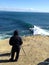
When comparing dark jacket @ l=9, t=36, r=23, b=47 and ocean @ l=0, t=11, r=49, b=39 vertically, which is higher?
dark jacket @ l=9, t=36, r=23, b=47

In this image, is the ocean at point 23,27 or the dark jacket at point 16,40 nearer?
the dark jacket at point 16,40

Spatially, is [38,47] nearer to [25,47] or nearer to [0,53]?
[25,47]

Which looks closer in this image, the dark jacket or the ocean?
the dark jacket

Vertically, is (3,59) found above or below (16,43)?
below

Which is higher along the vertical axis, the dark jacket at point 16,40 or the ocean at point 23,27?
the dark jacket at point 16,40

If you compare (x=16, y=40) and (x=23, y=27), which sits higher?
(x=16, y=40)

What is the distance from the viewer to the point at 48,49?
13570 mm

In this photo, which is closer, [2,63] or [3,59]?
[2,63]

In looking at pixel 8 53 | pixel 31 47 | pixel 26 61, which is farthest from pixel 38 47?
pixel 26 61

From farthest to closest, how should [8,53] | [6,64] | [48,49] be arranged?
1. [48,49]
2. [8,53]
3. [6,64]

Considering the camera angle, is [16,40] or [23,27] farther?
[23,27]

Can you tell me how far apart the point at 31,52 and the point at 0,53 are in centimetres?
172

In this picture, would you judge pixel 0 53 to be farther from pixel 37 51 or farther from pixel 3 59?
pixel 37 51

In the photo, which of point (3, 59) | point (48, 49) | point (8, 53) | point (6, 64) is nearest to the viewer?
point (6, 64)
